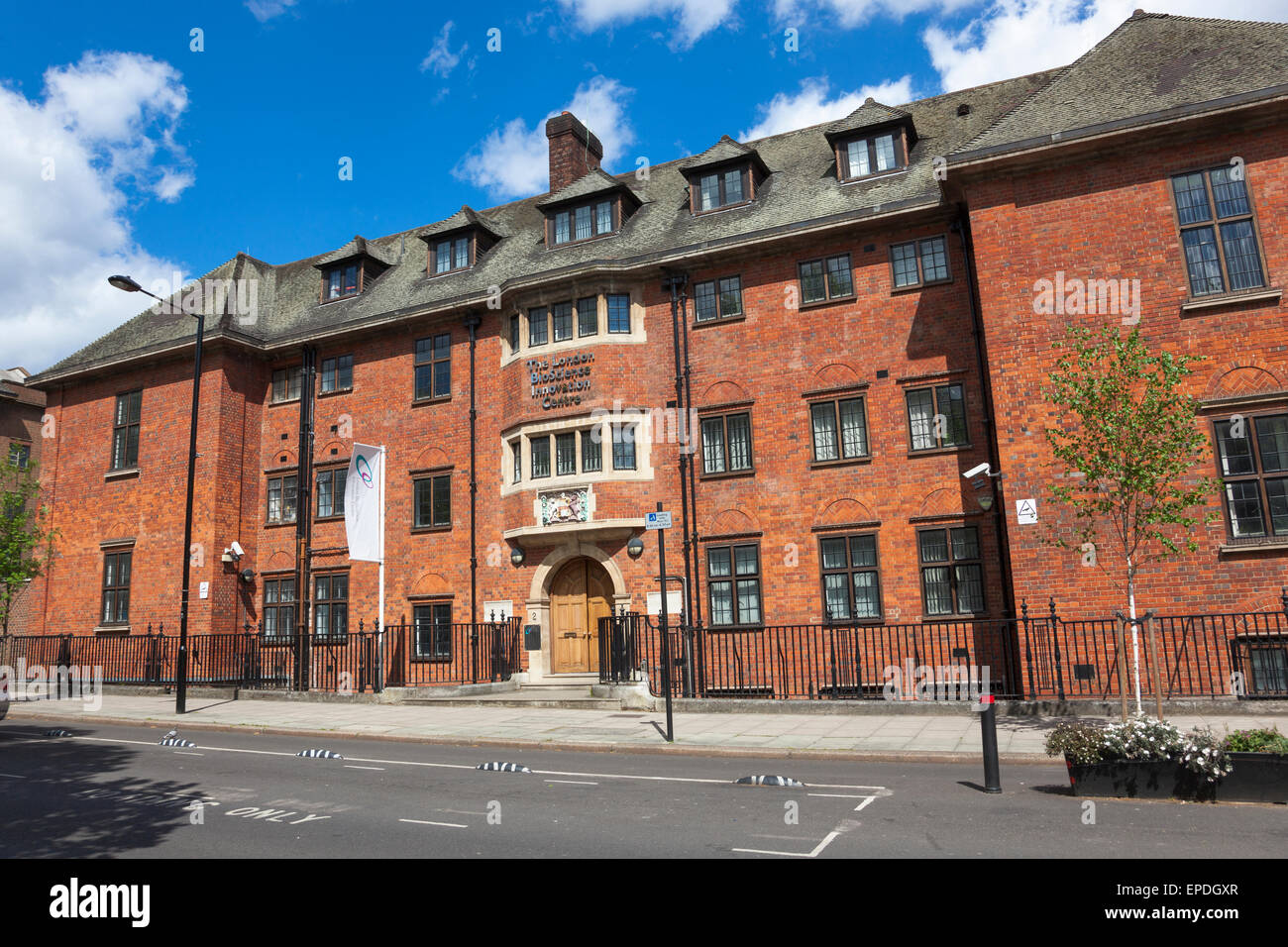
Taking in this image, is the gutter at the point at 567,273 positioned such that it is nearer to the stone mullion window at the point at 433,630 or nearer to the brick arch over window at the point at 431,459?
the brick arch over window at the point at 431,459

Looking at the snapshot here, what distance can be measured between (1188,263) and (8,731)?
2268cm

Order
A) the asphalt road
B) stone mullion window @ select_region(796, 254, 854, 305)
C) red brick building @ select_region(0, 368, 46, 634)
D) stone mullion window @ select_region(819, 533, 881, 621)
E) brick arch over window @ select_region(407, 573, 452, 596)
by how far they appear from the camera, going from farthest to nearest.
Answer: red brick building @ select_region(0, 368, 46, 634) < brick arch over window @ select_region(407, 573, 452, 596) < stone mullion window @ select_region(796, 254, 854, 305) < stone mullion window @ select_region(819, 533, 881, 621) < the asphalt road

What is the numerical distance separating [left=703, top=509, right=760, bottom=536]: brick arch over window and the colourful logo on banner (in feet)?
27.0

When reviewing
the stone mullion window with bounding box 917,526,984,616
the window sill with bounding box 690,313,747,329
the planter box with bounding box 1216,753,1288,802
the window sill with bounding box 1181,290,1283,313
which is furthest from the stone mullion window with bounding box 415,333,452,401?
the planter box with bounding box 1216,753,1288,802

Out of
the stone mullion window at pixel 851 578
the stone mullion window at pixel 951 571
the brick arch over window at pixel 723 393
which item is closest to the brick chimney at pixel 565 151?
the brick arch over window at pixel 723 393

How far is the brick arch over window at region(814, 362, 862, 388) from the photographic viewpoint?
1883 centimetres

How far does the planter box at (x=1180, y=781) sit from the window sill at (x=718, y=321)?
526 inches

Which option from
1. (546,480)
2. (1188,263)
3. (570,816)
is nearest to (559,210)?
(546,480)

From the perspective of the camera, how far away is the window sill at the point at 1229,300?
1442 centimetres

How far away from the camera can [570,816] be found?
7.87 metres

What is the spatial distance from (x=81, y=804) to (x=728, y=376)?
14.7 m

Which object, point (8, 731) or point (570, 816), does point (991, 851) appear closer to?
point (570, 816)

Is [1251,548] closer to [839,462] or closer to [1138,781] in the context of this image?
[839,462]

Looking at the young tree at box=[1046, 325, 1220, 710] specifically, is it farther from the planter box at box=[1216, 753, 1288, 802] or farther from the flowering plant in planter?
the planter box at box=[1216, 753, 1288, 802]
